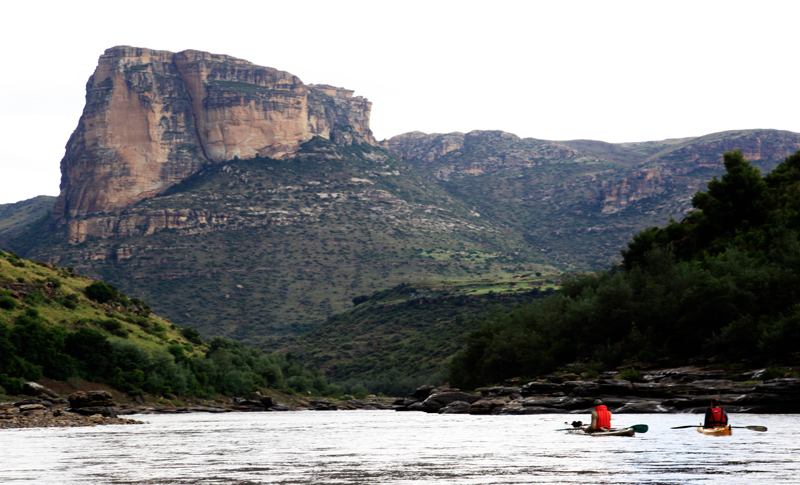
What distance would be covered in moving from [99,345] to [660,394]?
200 ft

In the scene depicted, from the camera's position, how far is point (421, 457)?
30891mm

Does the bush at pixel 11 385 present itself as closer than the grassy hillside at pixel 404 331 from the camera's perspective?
Yes

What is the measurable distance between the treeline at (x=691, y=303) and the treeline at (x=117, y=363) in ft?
116

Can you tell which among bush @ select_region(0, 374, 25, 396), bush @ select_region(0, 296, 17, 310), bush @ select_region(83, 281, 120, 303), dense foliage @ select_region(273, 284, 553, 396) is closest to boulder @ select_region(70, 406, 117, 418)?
bush @ select_region(0, 374, 25, 396)

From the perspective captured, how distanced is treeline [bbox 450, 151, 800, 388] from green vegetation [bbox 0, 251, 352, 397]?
36523 millimetres

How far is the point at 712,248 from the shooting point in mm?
75312

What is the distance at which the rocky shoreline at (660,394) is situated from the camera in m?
43.7

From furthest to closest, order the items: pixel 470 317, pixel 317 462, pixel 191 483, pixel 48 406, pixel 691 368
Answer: pixel 470 317 → pixel 48 406 → pixel 691 368 → pixel 317 462 → pixel 191 483

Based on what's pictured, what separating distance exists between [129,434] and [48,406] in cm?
2054

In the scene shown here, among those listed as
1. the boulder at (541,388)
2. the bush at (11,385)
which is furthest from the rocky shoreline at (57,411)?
the boulder at (541,388)

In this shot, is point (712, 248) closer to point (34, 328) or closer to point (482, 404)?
point (482, 404)

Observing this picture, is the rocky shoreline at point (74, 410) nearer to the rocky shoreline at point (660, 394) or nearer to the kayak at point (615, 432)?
the rocky shoreline at point (660, 394)

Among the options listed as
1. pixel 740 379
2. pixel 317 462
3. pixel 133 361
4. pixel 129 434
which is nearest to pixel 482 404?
pixel 740 379

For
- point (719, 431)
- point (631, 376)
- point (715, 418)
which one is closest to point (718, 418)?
point (715, 418)
